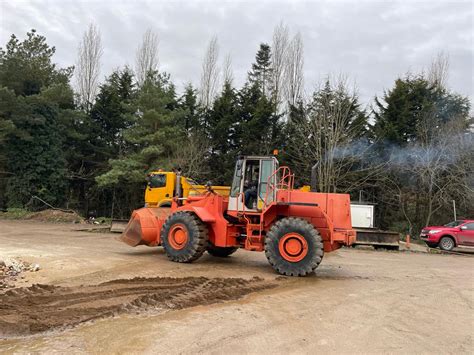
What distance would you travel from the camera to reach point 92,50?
3869 cm

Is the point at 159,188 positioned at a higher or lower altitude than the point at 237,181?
higher

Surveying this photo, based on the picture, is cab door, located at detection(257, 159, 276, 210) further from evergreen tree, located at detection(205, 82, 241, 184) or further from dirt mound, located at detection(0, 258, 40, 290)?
evergreen tree, located at detection(205, 82, 241, 184)

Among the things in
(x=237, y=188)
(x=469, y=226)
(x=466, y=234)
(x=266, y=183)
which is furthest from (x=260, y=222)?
(x=469, y=226)

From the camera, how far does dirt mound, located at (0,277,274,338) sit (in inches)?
201

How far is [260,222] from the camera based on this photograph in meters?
9.87

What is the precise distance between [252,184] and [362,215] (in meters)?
11.6

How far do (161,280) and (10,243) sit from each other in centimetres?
798

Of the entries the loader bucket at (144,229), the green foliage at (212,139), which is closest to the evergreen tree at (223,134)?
the green foliage at (212,139)

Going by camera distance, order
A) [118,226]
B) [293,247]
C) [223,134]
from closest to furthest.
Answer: [293,247], [118,226], [223,134]

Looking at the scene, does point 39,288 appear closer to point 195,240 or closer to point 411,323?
point 195,240

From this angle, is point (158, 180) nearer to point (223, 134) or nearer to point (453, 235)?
point (453, 235)

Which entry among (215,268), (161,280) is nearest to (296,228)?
(215,268)

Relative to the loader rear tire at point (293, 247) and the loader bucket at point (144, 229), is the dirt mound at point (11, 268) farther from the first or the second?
the loader rear tire at point (293, 247)

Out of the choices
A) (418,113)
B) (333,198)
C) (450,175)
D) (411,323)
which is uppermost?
(418,113)
